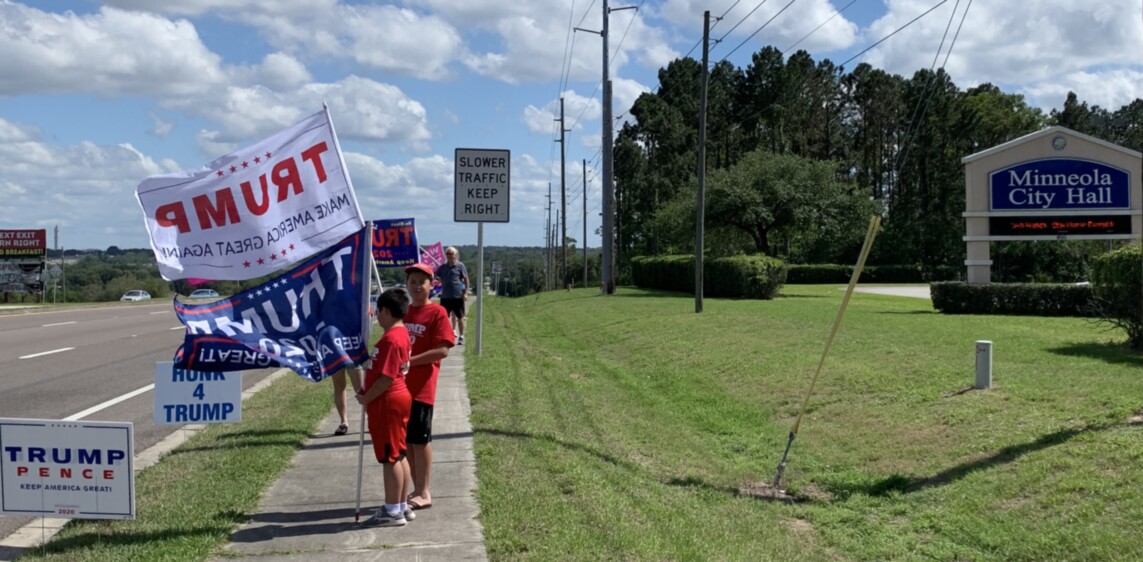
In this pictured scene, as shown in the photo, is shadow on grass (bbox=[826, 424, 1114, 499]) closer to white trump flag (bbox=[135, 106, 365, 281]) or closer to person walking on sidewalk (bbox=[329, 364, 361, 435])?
person walking on sidewalk (bbox=[329, 364, 361, 435])

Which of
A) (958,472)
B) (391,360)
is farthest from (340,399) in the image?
(958,472)

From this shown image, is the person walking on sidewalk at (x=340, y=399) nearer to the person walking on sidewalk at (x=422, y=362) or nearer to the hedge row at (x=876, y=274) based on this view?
the person walking on sidewalk at (x=422, y=362)

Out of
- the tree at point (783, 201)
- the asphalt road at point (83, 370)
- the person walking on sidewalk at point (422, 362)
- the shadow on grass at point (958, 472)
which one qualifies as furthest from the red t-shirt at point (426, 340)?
the tree at point (783, 201)

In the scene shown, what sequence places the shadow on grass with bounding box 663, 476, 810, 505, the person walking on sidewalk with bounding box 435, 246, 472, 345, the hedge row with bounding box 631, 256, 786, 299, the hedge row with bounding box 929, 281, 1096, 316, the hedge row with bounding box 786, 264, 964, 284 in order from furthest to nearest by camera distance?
the hedge row with bounding box 786, 264, 964, 284
the hedge row with bounding box 631, 256, 786, 299
the hedge row with bounding box 929, 281, 1096, 316
the person walking on sidewalk with bounding box 435, 246, 472, 345
the shadow on grass with bounding box 663, 476, 810, 505

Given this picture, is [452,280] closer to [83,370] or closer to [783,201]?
[83,370]

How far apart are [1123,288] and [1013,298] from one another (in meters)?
9.08

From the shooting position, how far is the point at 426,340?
21.0 ft

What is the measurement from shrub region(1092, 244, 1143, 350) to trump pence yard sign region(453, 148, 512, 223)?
8.45m

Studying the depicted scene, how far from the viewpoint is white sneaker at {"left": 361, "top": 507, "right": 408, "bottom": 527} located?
6207 millimetres

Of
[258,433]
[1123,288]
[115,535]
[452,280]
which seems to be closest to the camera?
[115,535]

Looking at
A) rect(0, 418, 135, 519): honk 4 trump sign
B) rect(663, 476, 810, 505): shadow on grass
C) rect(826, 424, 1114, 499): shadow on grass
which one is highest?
rect(0, 418, 135, 519): honk 4 trump sign

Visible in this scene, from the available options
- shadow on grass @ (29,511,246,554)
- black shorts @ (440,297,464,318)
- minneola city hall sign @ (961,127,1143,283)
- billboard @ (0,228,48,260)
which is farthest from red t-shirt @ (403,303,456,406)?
billboard @ (0,228,48,260)

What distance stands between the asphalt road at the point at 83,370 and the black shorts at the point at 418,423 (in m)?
2.72

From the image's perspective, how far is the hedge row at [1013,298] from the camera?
2153 centimetres
